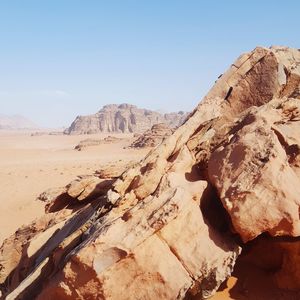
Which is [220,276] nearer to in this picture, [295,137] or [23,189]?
[295,137]

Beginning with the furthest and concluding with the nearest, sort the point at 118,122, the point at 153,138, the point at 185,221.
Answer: the point at 118,122
the point at 153,138
the point at 185,221

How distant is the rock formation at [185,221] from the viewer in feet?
18.4

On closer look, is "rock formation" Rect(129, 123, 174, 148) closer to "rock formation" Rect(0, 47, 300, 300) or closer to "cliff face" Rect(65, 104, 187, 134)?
"rock formation" Rect(0, 47, 300, 300)

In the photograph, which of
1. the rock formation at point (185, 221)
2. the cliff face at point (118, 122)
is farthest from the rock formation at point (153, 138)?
the cliff face at point (118, 122)

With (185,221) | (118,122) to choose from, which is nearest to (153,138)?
(185,221)

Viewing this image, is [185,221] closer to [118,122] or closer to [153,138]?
[153,138]

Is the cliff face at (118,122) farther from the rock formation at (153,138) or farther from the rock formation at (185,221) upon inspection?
the rock formation at (185,221)

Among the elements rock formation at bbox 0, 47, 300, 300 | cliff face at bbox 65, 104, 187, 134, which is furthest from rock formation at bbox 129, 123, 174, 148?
cliff face at bbox 65, 104, 187, 134

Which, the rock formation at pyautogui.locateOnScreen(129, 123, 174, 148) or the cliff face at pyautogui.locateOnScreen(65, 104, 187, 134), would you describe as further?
the cliff face at pyautogui.locateOnScreen(65, 104, 187, 134)

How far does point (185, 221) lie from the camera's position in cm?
600

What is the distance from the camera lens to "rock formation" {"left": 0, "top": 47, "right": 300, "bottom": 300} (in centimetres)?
562

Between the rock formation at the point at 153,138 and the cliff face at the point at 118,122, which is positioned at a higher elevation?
the cliff face at the point at 118,122

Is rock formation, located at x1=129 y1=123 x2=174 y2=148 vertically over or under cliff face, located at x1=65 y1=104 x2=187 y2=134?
under

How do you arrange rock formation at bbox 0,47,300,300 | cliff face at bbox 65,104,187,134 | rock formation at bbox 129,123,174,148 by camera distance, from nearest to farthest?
rock formation at bbox 0,47,300,300 → rock formation at bbox 129,123,174,148 → cliff face at bbox 65,104,187,134
